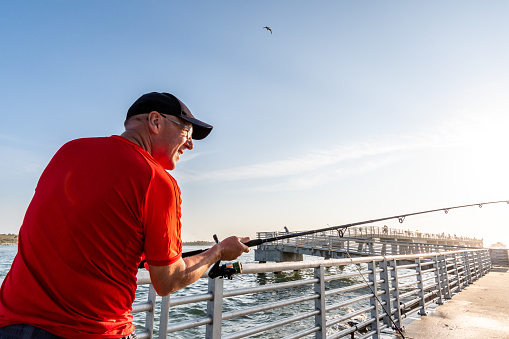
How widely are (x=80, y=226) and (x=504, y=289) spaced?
13.5 metres

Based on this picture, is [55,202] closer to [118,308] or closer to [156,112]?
[118,308]

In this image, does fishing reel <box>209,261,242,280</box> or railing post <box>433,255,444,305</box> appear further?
railing post <box>433,255,444,305</box>

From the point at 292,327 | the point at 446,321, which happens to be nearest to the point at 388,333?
the point at 446,321

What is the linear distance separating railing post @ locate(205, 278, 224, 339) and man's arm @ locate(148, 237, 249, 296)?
0.94 m

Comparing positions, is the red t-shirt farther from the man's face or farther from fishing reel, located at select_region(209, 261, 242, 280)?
fishing reel, located at select_region(209, 261, 242, 280)

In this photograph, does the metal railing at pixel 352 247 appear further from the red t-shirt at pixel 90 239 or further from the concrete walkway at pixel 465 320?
the red t-shirt at pixel 90 239

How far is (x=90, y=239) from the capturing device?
1283mm

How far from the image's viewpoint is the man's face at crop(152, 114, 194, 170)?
5.69 feet

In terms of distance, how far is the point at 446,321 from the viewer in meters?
6.34

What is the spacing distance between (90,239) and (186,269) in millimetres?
451

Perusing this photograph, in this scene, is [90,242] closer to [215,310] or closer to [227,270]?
[227,270]

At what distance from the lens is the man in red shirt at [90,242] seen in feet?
4.08

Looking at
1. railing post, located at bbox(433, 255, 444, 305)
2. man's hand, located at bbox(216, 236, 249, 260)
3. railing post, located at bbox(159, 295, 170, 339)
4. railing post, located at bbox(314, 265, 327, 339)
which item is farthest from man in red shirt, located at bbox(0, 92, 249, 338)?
railing post, located at bbox(433, 255, 444, 305)

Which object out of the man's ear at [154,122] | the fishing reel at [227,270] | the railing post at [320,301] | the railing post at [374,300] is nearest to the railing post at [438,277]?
the railing post at [374,300]
